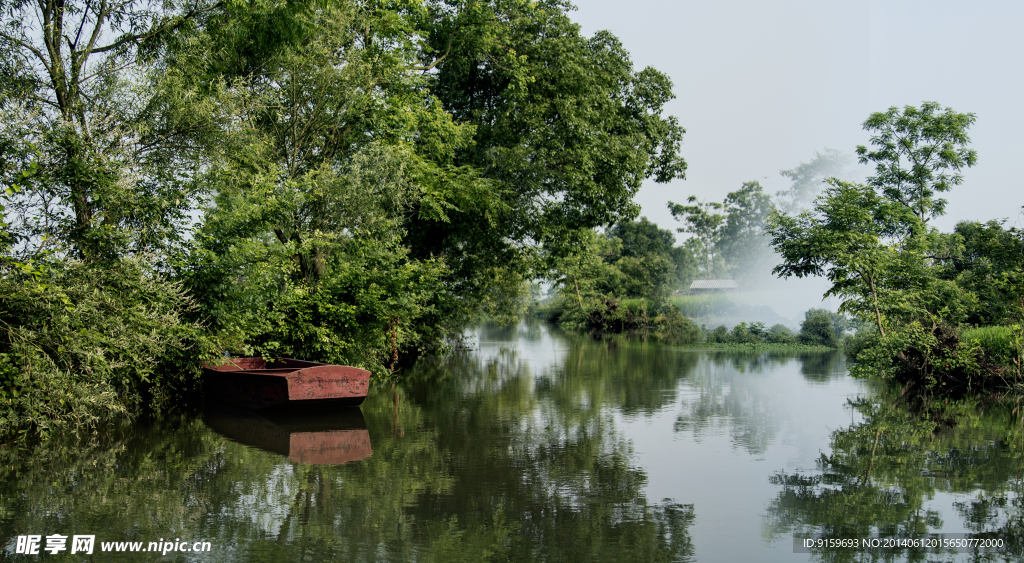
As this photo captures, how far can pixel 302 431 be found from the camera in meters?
11.4

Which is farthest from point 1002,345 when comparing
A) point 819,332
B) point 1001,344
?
point 819,332

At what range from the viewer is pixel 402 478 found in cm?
811

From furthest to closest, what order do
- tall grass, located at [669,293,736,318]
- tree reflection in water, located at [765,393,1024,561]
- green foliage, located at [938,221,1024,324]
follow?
tall grass, located at [669,293,736,318]
green foliage, located at [938,221,1024,324]
tree reflection in water, located at [765,393,1024,561]

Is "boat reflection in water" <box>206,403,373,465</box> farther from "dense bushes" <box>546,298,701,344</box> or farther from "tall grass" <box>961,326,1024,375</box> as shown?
"dense bushes" <box>546,298,701,344</box>

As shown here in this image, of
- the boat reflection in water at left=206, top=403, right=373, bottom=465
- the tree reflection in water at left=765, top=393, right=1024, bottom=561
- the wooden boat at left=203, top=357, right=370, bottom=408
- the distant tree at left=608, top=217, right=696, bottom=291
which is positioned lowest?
the boat reflection in water at left=206, top=403, right=373, bottom=465

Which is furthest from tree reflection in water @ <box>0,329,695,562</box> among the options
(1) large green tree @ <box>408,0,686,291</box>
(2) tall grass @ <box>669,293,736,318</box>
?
(2) tall grass @ <box>669,293,736,318</box>

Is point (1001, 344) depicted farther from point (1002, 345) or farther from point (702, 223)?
point (702, 223)

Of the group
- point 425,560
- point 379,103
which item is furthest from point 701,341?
point 425,560

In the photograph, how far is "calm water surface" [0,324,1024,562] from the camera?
6.04 meters

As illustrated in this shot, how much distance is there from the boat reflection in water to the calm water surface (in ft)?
0.24

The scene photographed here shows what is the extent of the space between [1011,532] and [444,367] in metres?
17.5

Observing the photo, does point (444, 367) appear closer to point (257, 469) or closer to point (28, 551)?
point (257, 469)

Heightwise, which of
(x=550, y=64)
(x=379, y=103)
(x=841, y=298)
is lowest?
(x=841, y=298)

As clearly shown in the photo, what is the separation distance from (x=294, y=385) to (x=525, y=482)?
19.1ft
